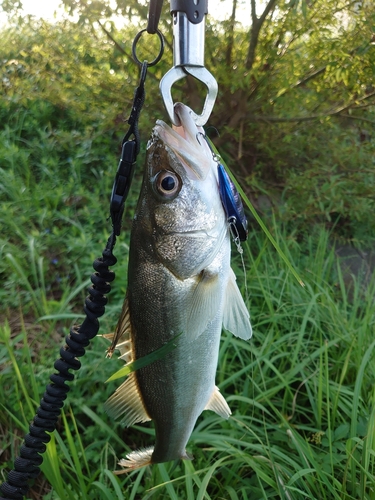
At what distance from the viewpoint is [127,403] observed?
118 centimetres

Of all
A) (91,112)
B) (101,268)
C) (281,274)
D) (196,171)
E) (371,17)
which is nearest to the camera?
(196,171)

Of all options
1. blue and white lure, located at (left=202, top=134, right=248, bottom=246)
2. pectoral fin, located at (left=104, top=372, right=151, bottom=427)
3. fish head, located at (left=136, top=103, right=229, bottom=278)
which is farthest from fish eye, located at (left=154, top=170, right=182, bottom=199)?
pectoral fin, located at (left=104, top=372, right=151, bottom=427)

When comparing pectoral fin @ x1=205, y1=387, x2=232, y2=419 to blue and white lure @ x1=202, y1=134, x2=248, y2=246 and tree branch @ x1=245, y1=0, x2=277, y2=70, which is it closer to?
blue and white lure @ x1=202, y1=134, x2=248, y2=246

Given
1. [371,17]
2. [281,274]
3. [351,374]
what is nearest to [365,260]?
[281,274]

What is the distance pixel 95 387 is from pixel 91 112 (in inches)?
89.0

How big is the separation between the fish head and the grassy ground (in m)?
0.85

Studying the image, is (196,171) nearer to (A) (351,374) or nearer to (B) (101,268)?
(B) (101,268)

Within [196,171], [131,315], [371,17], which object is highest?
[371,17]

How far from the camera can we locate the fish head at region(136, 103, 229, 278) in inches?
38.4

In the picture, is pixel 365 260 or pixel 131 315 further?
pixel 365 260

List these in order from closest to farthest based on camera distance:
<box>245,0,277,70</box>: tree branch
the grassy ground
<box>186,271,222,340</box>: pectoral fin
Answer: <box>186,271,222,340</box>: pectoral fin < the grassy ground < <box>245,0,277,70</box>: tree branch

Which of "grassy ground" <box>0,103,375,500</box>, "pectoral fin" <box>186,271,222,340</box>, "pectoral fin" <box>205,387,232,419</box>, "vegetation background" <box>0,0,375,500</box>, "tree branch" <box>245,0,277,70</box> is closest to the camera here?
"pectoral fin" <box>186,271,222,340</box>

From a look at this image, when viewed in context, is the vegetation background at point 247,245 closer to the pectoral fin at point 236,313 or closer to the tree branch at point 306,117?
the tree branch at point 306,117

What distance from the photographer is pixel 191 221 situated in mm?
1021
